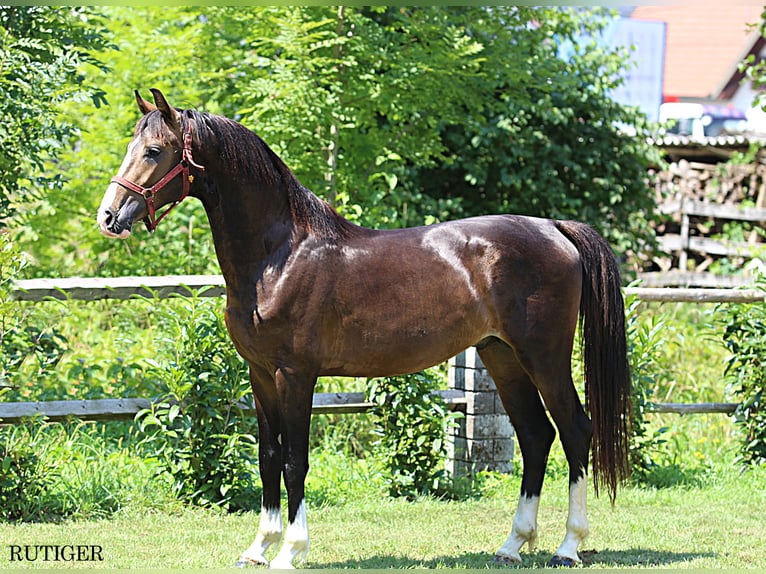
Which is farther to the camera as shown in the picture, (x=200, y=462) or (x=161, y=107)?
(x=200, y=462)

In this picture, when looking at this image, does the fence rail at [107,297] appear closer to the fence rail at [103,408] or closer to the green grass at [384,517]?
the fence rail at [103,408]

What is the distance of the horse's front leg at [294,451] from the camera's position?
163 inches

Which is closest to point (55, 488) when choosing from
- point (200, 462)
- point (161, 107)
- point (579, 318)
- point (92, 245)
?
point (200, 462)

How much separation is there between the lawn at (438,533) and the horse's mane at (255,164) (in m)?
1.61

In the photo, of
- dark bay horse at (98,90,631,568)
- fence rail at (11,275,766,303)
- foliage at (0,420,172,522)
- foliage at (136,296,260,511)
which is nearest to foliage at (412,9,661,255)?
fence rail at (11,275,766,303)

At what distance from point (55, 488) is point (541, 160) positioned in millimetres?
7240

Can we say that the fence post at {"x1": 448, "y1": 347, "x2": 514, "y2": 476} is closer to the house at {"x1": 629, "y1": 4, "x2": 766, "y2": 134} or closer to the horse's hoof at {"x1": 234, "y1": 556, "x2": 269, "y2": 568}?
the horse's hoof at {"x1": 234, "y1": 556, "x2": 269, "y2": 568}

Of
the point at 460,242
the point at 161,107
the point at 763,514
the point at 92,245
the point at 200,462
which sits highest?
the point at 161,107

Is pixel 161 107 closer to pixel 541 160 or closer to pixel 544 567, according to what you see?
pixel 544 567

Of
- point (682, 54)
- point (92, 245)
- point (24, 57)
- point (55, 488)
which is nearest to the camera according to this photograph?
point (55, 488)

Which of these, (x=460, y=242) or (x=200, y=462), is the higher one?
(x=460, y=242)

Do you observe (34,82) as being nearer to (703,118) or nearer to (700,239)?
(700,239)

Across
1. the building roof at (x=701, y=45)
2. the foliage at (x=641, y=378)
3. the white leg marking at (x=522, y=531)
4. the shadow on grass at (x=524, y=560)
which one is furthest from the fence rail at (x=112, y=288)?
the building roof at (x=701, y=45)

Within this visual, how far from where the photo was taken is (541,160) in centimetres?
1102
